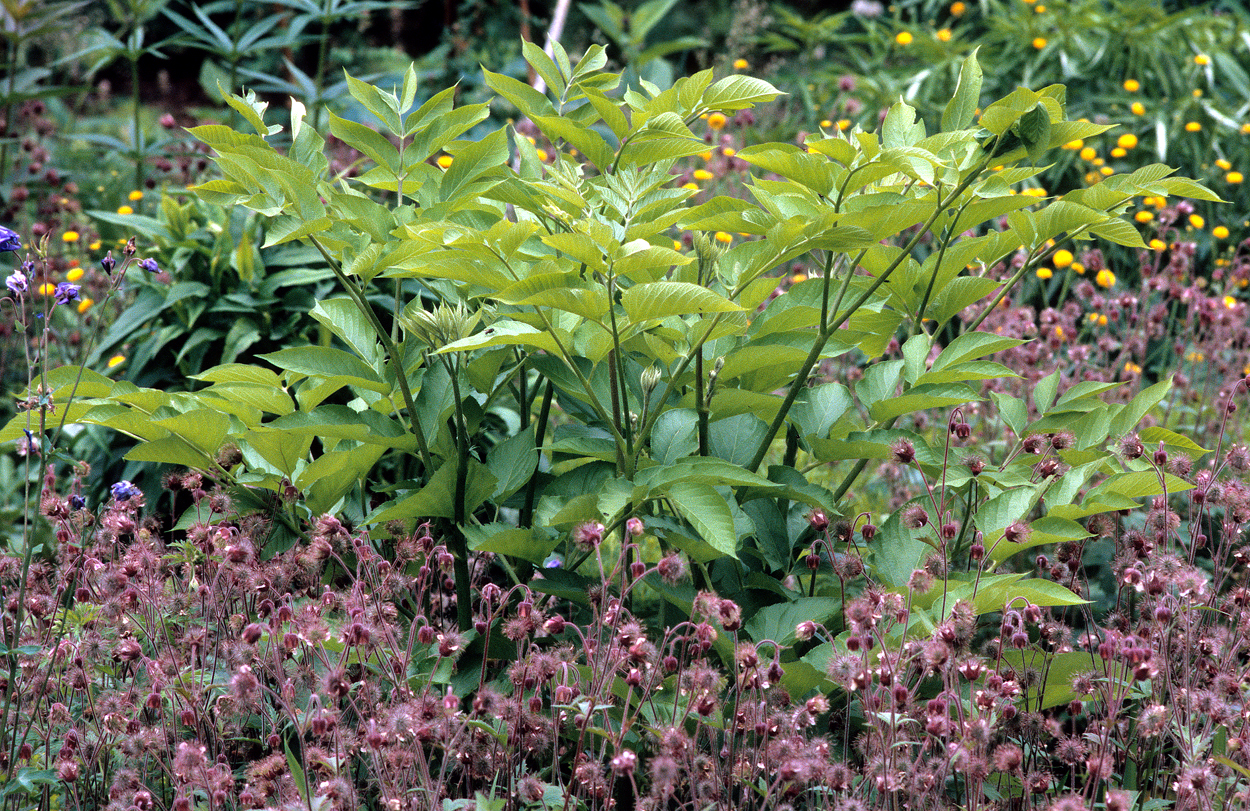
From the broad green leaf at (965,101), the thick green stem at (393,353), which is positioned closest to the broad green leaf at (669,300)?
the thick green stem at (393,353)

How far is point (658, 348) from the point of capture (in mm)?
1839

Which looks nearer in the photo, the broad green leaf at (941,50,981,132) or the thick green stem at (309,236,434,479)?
the thick green stem at (309,236,434,479)

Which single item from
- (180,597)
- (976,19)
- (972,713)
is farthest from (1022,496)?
(976,19)

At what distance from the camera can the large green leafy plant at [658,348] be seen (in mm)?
1640

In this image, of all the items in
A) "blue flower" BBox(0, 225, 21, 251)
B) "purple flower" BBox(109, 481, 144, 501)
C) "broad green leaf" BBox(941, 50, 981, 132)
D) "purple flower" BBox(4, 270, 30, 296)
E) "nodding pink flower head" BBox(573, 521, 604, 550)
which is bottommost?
"purple flower" BBox(109, 481, 144, 501)

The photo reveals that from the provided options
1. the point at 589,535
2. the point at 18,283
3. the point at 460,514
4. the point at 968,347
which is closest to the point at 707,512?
the point at 589,535

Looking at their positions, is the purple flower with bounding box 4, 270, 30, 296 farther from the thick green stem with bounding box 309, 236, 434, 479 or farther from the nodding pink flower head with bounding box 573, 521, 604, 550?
the nodding pink flower head with bounding box 573, 521, 604, 550

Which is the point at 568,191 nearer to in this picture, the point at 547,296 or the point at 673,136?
the point at 547,296

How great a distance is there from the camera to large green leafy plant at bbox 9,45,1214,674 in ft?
5.38

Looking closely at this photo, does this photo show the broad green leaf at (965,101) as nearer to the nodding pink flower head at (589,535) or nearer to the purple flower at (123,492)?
the nodding pink flower head at (589,535)

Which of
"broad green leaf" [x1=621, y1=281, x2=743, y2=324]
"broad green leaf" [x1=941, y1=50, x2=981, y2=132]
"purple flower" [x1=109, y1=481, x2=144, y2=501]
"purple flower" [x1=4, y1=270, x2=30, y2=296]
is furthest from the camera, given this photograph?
"purple flower" [x1=109, y1=481, x2=144, y2=501]

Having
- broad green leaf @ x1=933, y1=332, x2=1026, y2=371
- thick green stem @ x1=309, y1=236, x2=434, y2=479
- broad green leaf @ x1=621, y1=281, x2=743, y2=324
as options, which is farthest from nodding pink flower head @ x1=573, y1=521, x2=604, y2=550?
broad green leaf @ x1=933, y1=332, x2=1026, y2=371

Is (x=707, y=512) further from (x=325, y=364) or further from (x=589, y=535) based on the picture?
(x=325, y=364)

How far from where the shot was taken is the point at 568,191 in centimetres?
153
